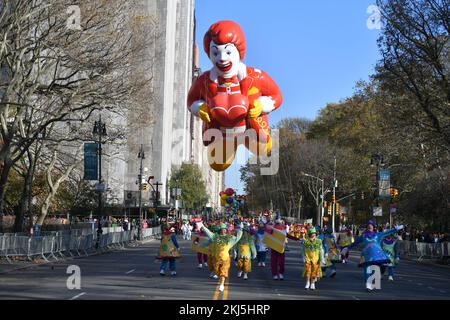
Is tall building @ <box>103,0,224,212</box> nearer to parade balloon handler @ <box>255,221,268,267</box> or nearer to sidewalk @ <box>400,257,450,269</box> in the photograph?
parade balloon handler @ <box>255,221,268,267</box>

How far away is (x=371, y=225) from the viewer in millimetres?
21484

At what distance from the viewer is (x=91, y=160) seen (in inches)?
1421

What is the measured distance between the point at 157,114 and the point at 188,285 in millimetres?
66067

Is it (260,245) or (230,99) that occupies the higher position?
(230,99)

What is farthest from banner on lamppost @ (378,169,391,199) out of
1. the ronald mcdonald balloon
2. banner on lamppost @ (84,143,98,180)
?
the ronald mcdonald balloon

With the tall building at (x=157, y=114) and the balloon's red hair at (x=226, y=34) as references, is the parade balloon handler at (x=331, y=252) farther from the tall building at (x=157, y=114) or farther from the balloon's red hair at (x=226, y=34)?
the balloon's red hair at (x=226, y=34)

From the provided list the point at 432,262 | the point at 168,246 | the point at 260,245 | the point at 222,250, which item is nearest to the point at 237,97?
the point at 222,250

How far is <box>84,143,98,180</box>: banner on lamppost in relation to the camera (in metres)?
35.8

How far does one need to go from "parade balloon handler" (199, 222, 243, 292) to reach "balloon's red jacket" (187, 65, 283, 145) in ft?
11.4

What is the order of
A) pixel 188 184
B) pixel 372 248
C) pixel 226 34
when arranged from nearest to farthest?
pixel 226 34 < pixel 372 248 < pixel 188 184

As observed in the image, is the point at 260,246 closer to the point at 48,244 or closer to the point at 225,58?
the point at 48,244

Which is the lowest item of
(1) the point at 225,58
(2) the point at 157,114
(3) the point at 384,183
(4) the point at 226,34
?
(1) the point at 225,58
